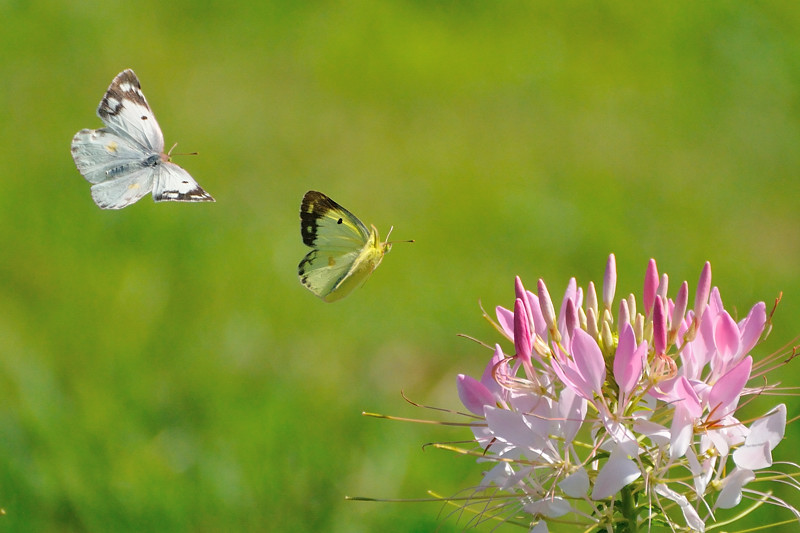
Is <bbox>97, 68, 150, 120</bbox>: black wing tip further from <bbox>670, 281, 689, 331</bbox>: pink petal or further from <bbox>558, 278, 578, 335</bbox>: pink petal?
<bbox>670, 281, 689, 331</bbox>: pink petal

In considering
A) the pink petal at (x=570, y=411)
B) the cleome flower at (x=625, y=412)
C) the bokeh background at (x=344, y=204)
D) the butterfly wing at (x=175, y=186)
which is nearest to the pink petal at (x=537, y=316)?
the cleome flower at (x=625, y=412)

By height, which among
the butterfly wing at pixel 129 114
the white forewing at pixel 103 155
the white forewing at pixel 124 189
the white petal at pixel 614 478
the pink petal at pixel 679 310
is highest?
the butterfly wing at pixel 129 114

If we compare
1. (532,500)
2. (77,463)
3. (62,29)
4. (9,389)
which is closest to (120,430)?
(77,463)

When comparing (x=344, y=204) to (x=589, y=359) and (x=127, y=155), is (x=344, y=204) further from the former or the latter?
(x=589, y=359)

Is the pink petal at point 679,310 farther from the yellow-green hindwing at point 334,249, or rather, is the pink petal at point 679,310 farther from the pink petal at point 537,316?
the yellow-green hindwing at point 334,249

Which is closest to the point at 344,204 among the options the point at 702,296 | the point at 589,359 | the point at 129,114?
the point at 129,114

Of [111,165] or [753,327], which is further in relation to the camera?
[111,165]

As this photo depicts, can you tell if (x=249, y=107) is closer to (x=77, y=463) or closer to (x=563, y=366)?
(x=77, y=463)
